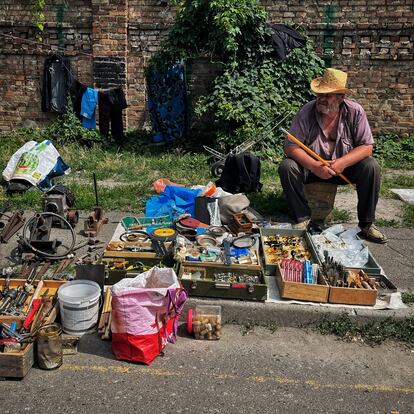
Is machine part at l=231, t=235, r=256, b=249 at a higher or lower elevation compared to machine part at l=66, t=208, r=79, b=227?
higher

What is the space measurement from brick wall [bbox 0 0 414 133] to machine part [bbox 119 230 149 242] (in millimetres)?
6223

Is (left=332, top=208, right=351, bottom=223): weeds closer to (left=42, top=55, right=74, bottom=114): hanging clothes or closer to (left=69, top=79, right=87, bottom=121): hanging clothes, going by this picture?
(left=69, top=79, right=87, bottom=121): hanging clothes

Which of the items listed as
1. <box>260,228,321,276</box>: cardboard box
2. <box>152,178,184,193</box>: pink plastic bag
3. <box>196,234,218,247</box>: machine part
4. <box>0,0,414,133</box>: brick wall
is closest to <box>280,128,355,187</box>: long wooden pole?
<box>260,228,321,276</box>: cardboard box

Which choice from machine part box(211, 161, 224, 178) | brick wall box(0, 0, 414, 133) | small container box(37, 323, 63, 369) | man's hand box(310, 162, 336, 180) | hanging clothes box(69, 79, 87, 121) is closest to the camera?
small container box(37, 323, 63, 369)

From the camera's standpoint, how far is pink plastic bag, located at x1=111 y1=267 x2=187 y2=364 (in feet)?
12.6

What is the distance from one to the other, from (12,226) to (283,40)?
718cm

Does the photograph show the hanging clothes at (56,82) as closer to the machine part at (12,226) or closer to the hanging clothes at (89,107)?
the hanging clothes at (89,107)

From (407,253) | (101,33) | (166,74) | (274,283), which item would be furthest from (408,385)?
(101,33)

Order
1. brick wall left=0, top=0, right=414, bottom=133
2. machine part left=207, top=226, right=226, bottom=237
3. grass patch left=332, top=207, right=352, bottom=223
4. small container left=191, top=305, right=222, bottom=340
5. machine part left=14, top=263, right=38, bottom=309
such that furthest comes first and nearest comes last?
brick wall left=0, top=0, right=414, bottom=133 → grass patch left=332, top=207, right=352, bottom=223 → machine part left=207, top=226, right=226, bottom=237 → machine part left=14, top=263, right=38, bottom=309 → small container left=191, top=305, right=222, bottom=340

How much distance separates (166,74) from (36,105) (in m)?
3.23

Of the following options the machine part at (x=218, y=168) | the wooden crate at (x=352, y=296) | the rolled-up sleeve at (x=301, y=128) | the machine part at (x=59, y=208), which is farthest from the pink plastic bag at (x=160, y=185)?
the wooden crate at (x=352, y=296)

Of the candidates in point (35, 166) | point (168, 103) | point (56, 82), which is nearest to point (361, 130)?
point (35, 166)

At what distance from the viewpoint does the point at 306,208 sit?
6.26m

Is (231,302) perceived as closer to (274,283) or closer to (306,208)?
(274,283)
